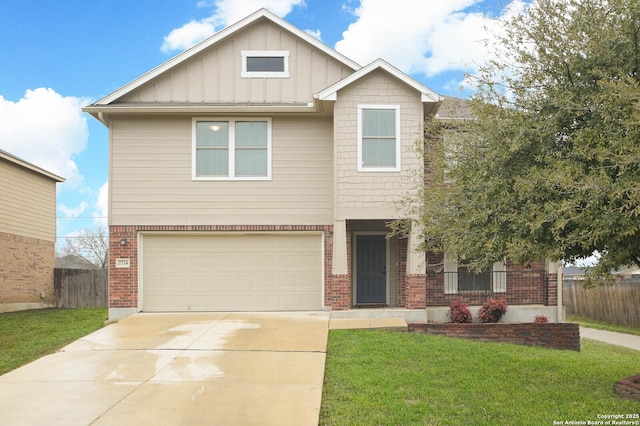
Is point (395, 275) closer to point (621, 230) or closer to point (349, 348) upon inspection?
point (349, 348)

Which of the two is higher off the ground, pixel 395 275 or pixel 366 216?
pixel 366 216

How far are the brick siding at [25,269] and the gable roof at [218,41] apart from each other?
8659 millimetres

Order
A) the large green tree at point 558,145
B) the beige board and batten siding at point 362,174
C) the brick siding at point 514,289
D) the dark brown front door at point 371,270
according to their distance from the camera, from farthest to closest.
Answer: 1. the dark brown front door at point 371,270
2. the brick siding at point 514,289
3. the beige board and batten siding at point 362,174
4. the large green tree at point 558,145

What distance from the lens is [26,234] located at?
20188 mm

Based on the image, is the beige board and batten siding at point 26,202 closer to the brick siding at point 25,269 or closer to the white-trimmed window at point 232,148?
the brick siding at point 25,269

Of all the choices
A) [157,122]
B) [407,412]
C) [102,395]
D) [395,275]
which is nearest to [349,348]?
[407,412]

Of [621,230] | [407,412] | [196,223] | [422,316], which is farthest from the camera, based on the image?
[196,223]

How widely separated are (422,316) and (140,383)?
24.0 ft

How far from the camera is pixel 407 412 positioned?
20.5 feet

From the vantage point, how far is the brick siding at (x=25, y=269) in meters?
18.9

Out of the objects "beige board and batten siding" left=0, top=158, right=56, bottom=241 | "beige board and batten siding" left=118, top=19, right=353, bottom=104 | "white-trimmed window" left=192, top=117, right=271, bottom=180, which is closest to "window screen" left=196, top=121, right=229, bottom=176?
"white-trimmed window" left=192, top=117, right=271, bottom=180

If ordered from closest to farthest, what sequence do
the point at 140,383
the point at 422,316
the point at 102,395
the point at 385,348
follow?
the point at 102,395 → the point at 140,383 → the point at 385,348 → the point at 422,316

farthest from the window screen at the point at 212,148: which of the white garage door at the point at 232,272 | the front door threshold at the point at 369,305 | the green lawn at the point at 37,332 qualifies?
the front door threshold at the point at 369,305

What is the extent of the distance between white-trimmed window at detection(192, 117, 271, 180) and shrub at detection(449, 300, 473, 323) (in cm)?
582
